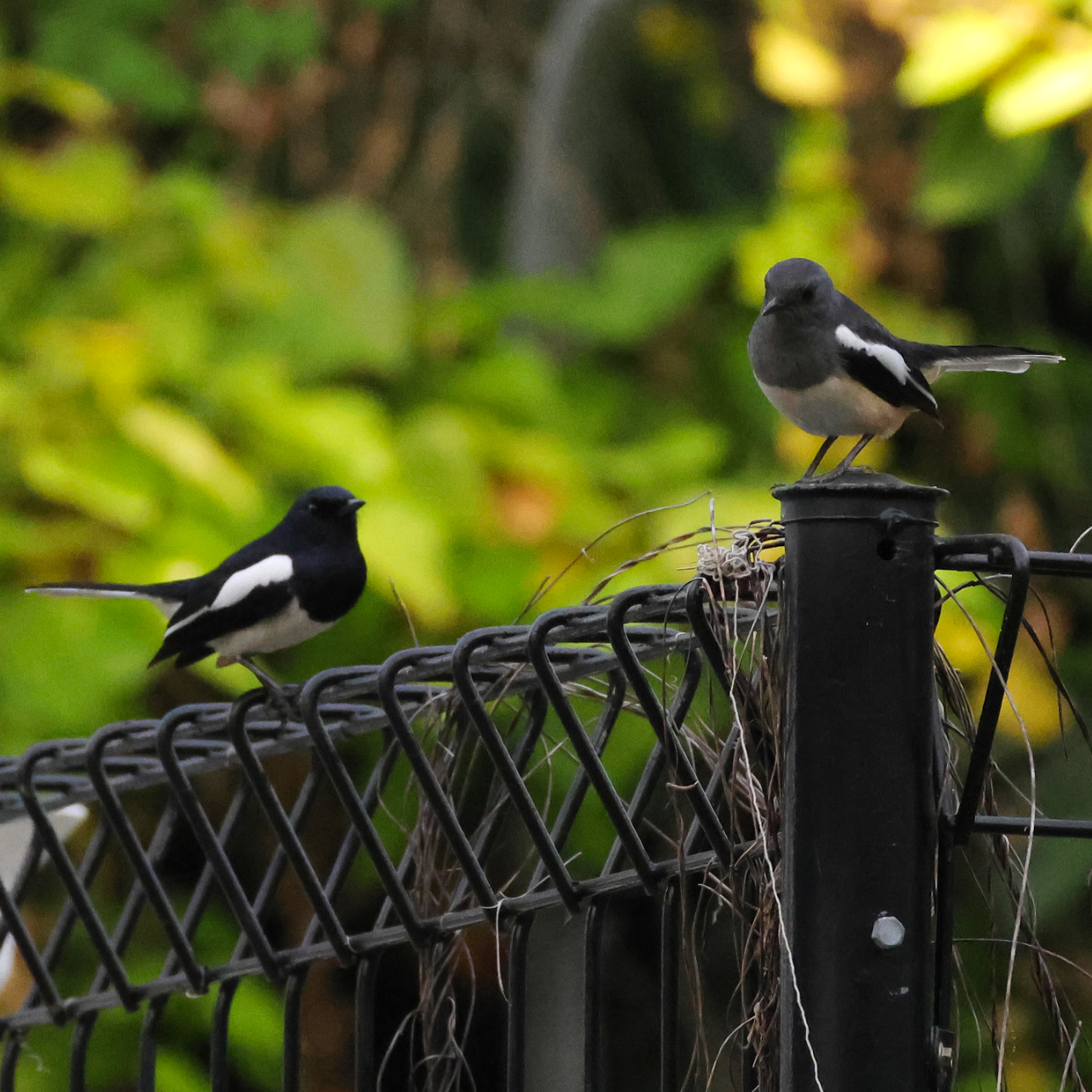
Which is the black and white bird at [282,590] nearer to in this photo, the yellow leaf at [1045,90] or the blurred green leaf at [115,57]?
the yellow leaf at [1045,90]

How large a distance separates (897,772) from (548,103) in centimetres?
364

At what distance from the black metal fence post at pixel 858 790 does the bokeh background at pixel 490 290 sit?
65.6 inches

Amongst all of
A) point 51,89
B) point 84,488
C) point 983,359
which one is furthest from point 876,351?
point 51,89

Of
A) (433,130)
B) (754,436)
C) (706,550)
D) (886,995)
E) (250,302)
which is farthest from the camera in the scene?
(433,130)

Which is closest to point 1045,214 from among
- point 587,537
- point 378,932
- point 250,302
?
point 587,537

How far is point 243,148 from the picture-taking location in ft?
15.1

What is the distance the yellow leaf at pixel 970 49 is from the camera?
2629mm

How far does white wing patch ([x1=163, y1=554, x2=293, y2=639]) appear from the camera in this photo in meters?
2.68

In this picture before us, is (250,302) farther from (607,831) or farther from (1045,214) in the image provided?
(1045,214)

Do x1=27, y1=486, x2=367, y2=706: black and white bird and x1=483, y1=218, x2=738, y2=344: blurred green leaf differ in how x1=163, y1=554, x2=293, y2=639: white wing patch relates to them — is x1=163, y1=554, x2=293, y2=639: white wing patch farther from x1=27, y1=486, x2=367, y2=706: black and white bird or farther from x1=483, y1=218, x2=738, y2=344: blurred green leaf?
x1=483, y1=218, x2=738, y2=344: blurred green leaf

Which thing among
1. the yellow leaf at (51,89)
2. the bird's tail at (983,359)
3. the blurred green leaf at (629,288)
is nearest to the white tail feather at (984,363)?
the bird's tail at (983,359)

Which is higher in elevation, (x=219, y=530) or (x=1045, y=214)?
(x=1045, y=214)

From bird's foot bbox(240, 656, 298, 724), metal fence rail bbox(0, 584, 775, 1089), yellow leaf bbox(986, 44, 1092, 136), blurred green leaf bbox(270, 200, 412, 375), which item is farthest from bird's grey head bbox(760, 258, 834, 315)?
blurred green leaf bbox(270, 200, 412, 375)

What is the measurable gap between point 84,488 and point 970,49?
175cm
